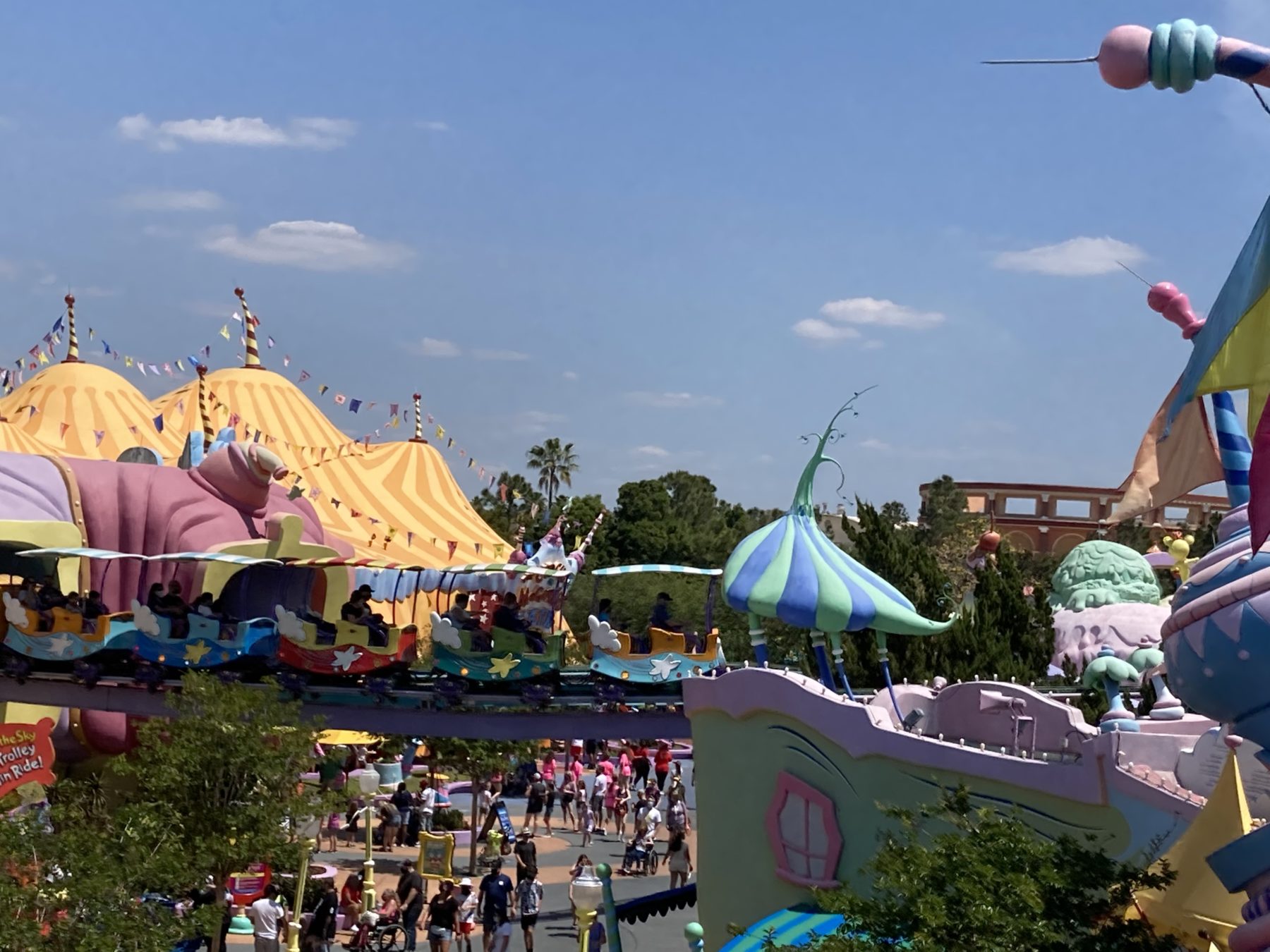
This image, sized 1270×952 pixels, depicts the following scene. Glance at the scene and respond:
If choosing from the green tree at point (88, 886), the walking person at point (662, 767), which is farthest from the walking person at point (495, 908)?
the walking person at point (662, 767)

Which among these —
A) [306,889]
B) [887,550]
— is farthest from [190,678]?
[887,550]

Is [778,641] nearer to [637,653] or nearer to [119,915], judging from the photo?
[637,653]

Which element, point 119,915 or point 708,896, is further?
point 708,896

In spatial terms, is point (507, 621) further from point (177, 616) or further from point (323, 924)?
point (323, 924)

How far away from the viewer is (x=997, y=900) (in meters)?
7.89

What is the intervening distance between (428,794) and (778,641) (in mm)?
12117

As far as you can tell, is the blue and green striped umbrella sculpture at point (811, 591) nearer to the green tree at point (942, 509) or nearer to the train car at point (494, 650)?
the train car at point (494, 650)

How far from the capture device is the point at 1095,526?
5609cm

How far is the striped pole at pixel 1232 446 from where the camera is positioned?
9.06 meters

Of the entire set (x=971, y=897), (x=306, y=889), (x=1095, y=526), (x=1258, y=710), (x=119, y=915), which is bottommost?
(x=306, y=889)

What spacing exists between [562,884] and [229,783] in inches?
322

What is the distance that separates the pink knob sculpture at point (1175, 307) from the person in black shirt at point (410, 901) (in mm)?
11327

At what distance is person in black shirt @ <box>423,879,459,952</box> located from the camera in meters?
17.4

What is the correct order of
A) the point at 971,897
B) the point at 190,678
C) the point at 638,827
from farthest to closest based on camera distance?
the point at 638,827 < the point at 190,678 < the point at 971,897
